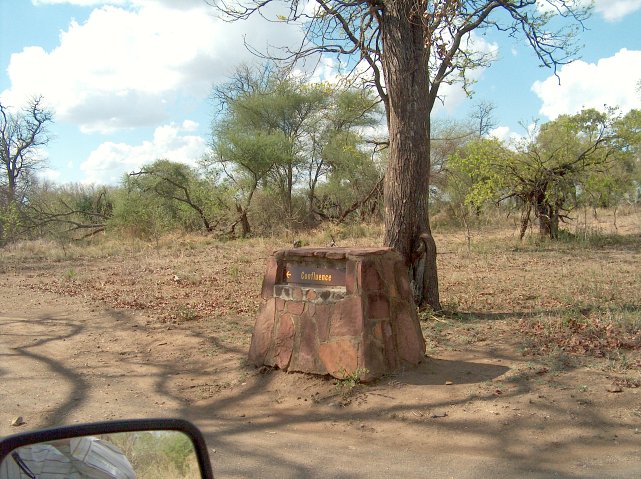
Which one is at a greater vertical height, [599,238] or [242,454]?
[599,238]

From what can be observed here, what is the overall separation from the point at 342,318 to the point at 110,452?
386 cm

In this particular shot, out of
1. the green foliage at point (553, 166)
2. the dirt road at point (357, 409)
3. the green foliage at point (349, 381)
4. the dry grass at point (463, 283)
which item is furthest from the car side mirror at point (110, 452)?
the green foliage at point (553, 166)

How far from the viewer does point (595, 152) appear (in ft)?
55.4

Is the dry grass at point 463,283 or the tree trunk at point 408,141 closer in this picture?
the dry grass at point 463,283

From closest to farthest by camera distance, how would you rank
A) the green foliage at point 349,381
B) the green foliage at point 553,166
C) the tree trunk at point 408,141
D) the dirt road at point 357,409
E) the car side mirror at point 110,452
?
the car side mirror at point 110,452 < the dirt road at point 357,409 < the green foliage at point 349,381 < the tree trunk at point 408,141 < the green foliage at point 553,166

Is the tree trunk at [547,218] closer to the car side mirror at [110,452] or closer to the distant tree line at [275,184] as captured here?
the distant tree line at [275,184]

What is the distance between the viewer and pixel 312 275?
6.21 metres

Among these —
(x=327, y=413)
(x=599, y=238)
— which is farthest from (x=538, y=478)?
(x=599, y=238)

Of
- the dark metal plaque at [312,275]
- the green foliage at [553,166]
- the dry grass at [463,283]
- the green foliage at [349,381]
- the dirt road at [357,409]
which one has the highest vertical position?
the green foliage at [553,166]

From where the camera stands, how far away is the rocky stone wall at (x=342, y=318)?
5773 mm

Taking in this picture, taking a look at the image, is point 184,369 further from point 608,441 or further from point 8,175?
point 8,175

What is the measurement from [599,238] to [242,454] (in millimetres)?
14789

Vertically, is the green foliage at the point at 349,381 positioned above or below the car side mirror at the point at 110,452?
below

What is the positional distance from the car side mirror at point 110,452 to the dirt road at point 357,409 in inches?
84.6
